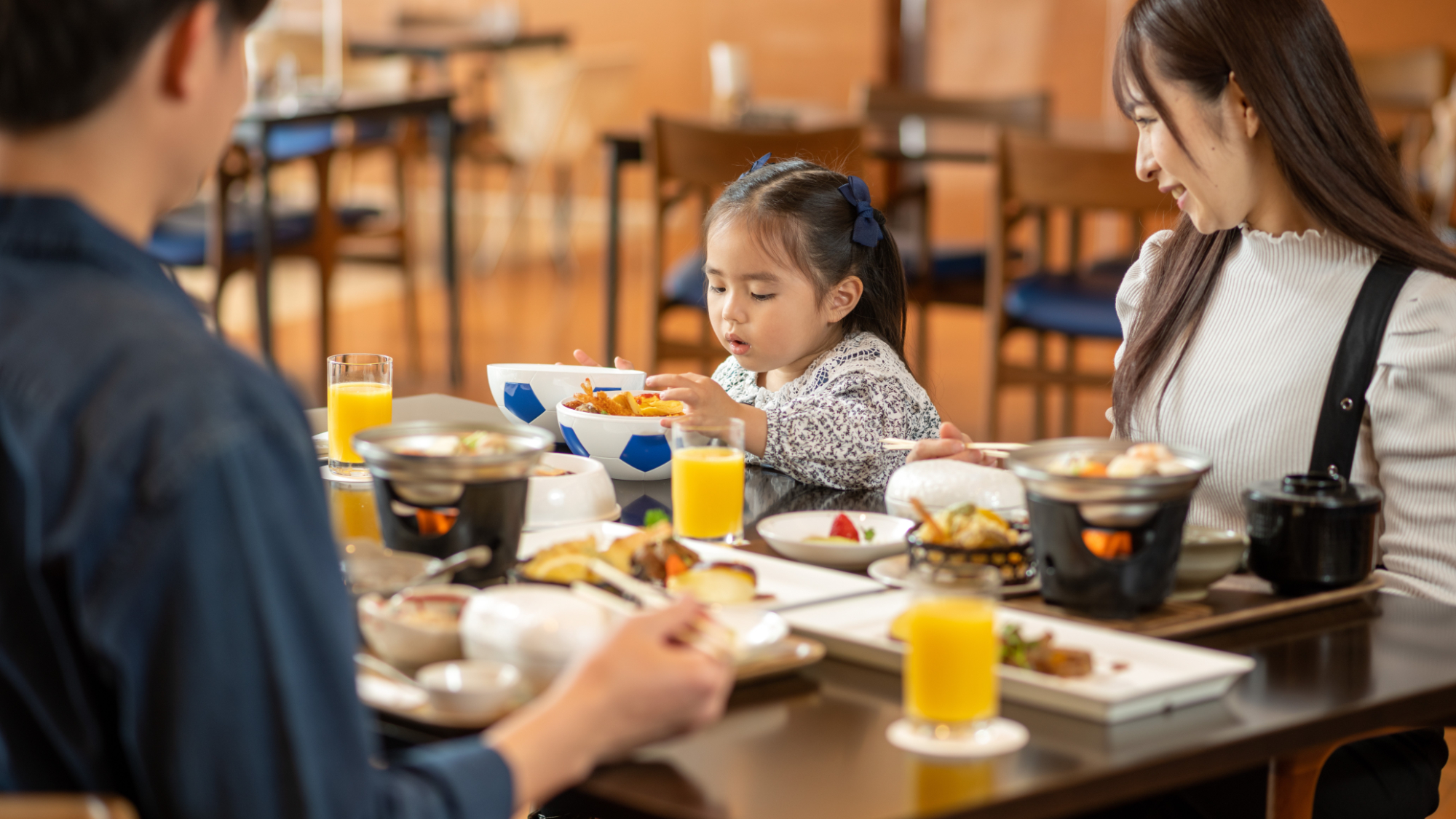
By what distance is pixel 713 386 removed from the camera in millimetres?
1799

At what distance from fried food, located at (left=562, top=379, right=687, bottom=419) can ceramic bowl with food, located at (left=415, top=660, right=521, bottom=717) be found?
75 cm

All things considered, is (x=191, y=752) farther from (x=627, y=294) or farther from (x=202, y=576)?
(x=627, y=294)

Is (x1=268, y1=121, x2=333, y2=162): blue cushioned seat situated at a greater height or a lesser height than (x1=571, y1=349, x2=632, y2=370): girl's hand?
greater

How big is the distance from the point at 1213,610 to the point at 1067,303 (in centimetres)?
271

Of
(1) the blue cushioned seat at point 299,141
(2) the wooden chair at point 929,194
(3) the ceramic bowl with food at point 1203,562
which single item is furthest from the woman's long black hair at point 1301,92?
(1) the blue cushioned seat at point 299,141

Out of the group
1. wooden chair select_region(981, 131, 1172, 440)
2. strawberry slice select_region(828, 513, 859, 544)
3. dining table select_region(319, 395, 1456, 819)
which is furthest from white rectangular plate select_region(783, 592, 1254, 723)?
wooden chair select_region(981, 131, 1172, 440)

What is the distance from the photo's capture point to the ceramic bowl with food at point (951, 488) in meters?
1.45

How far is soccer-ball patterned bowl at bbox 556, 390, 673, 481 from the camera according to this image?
5.67 feet

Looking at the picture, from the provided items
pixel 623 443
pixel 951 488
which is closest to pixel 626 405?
pixel 623 443

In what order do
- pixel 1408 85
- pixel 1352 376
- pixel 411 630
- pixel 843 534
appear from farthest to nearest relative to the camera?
pixel 1408 85 → pixel 1352 376 → pixel 843 534 → pixel 411 630

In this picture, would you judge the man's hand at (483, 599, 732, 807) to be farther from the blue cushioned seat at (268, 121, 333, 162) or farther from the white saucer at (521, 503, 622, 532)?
the blue cushioned seat at (268, 121, 333, 162)

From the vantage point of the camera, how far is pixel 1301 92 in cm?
164

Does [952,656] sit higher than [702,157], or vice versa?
[702,157]

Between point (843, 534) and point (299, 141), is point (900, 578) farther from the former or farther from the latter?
point (299, 141)
